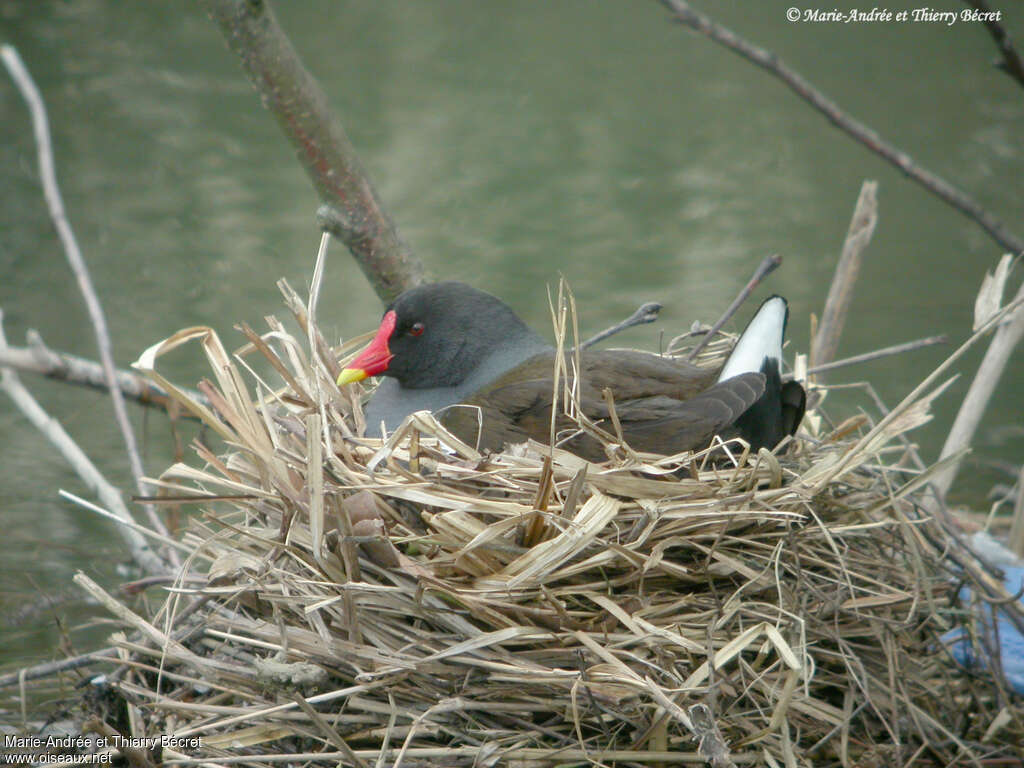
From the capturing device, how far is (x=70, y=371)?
86.0 inches

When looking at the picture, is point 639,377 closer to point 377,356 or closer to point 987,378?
point 377,356

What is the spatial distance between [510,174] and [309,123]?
3.71 meters

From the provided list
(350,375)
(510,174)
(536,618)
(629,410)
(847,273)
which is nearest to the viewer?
(536,618)

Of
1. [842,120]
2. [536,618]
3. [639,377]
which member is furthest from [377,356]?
[842,120]

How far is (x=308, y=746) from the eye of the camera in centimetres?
151

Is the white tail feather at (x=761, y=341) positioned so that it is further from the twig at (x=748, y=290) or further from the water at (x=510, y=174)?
the water at (x=510, y=174)

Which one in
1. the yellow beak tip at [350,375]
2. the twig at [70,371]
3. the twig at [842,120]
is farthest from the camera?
the yellow beak tip at [350,375]

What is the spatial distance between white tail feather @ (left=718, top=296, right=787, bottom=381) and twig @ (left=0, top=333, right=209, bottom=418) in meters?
0.90

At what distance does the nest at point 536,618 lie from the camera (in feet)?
4.70

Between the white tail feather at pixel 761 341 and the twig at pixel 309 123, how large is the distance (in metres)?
0.77

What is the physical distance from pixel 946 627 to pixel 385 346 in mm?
1137

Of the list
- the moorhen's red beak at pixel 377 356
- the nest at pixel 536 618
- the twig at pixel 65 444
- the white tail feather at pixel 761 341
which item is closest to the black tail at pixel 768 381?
the white tail feather at pixel 761 341

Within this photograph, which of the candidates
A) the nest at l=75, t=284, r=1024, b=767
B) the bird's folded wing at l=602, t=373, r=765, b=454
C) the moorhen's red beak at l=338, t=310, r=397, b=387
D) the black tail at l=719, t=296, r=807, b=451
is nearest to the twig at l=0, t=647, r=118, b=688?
the nest at l=75, t=284, r=1024, b=767

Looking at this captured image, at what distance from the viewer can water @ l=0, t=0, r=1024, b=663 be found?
4586 millimetres
